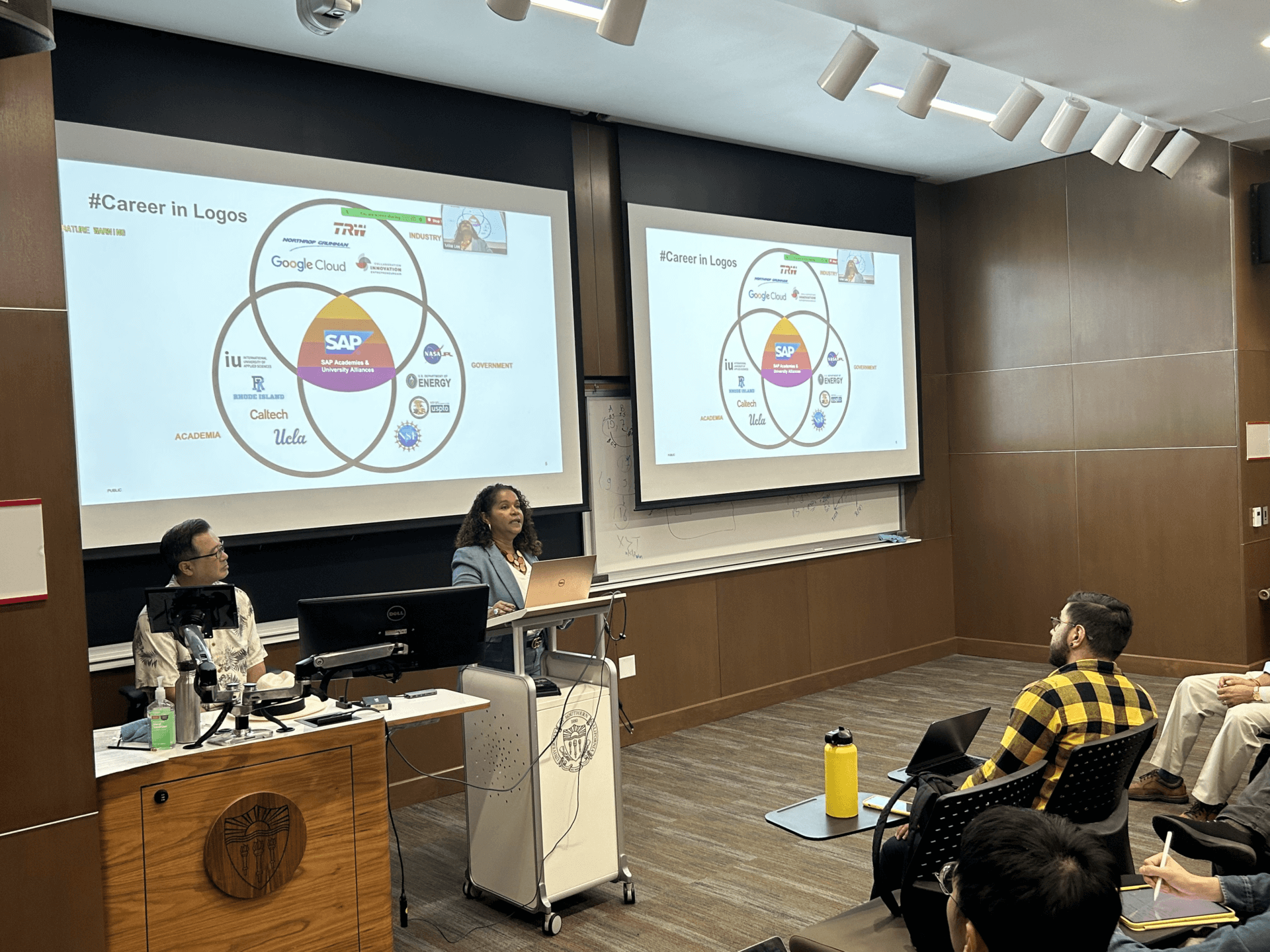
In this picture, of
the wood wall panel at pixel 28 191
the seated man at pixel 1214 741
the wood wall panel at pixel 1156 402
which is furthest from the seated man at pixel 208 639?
the wood wall panel at pixel 1156 402

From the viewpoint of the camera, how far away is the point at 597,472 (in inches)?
218

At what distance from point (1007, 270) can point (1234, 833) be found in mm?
5170

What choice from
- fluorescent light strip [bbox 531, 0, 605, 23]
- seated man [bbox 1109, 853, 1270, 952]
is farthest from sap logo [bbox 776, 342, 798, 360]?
seated man [bbox 1109, 853, 1270, 952]

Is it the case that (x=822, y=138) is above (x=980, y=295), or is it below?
above

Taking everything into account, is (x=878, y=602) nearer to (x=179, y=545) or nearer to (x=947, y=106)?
(x=947, y=106)

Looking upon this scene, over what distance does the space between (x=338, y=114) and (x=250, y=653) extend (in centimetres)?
235

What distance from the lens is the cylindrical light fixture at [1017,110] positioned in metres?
4.82

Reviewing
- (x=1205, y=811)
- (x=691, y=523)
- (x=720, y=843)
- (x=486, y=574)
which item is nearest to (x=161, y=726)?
(x=486, y=574)

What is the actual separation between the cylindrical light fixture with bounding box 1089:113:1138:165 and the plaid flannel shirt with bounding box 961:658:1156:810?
12.1 feet

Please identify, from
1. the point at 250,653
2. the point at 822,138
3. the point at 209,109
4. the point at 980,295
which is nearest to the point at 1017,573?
the point at 980,295

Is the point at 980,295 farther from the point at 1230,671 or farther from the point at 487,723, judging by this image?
the point at 487,723

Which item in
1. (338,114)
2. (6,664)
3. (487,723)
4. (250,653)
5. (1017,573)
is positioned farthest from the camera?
(1017,573)

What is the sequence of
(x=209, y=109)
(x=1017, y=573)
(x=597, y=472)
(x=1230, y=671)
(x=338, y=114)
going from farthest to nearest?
(x=1017, y=573)
(x=1230, y=671)
(x=597, y=472)
(x=338, y=114)
(x=209, y=109)

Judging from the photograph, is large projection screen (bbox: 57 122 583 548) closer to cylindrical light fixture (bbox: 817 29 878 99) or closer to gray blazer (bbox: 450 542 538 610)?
gray blazer (bbox: 450 542 538 610)
